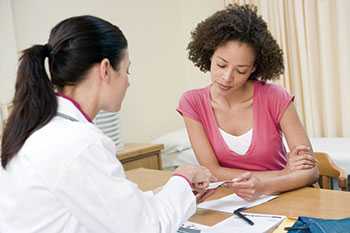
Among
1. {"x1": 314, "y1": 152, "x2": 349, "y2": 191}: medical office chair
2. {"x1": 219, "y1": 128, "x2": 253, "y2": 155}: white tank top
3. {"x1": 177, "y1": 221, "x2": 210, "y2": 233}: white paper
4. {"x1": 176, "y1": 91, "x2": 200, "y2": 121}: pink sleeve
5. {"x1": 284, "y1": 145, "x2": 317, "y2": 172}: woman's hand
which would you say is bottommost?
{"x1": 314, "y1": 152, "x2": 349, "y2": 191}: medical office chair

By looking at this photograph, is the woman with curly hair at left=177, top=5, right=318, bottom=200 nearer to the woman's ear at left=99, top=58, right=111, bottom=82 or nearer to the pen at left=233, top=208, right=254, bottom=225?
the pen at left=233, top=208, right=254, bottom=225

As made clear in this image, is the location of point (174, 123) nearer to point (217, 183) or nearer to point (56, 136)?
point (217, 183)

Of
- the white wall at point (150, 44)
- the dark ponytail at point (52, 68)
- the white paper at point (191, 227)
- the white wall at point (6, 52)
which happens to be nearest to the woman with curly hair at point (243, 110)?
the white paper at point (191, 227)

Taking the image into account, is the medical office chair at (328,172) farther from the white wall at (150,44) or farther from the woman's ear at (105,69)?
the white wall at (150,44)

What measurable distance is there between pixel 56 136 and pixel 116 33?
0.30 meters

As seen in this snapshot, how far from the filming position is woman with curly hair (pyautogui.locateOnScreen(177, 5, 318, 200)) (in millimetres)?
1621

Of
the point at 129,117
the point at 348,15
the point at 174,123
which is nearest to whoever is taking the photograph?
the point at 348,15

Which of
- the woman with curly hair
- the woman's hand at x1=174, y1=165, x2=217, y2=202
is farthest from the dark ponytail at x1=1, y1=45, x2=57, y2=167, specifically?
the woman with curly hair

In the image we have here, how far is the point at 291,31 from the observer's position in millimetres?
2914

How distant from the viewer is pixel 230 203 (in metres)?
1.38

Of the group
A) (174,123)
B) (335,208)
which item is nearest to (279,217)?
(335,208)

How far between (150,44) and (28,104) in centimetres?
242

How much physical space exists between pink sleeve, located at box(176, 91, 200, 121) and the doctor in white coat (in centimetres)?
70

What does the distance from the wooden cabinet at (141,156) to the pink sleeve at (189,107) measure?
91 centimetres
